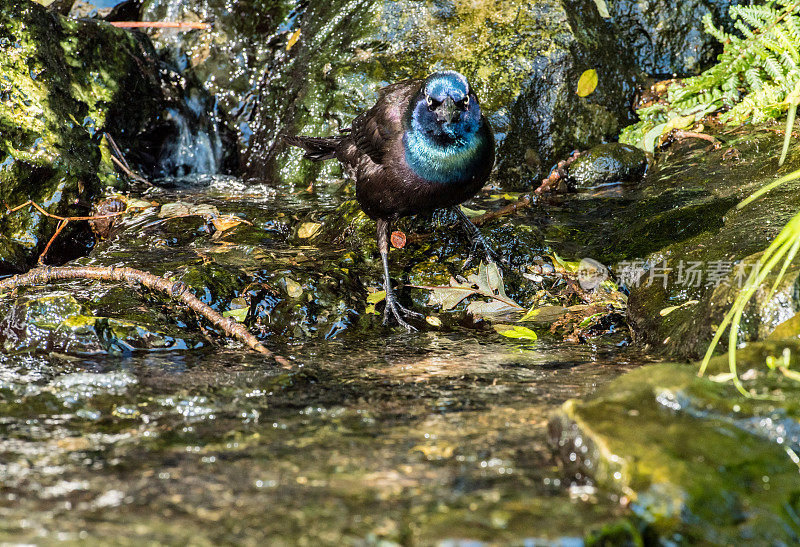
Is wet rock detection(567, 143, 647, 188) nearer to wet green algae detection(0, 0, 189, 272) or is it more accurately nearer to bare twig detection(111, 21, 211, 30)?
wet green algae detection(0, 0, 189, 272)

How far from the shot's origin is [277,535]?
5.65ft

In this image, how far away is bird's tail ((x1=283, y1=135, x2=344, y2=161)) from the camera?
5.71 meters

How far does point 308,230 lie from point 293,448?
132 inches

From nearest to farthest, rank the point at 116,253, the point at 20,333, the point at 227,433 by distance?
the point at 227,433, the point at 20,333, the point at 116,253

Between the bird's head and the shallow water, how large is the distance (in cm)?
144

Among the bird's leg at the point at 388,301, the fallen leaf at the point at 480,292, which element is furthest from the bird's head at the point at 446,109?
the fallen leaf at the point at 480,292

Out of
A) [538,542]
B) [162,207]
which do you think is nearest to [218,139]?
[162,207]

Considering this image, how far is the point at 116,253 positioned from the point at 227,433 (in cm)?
291

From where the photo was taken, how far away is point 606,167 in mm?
6160

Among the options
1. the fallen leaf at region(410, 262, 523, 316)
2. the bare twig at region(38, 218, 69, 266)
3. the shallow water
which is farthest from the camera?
the bare twig at region(38, 218, 69, 266)

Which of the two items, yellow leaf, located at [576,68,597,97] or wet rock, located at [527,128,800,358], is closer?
wet rock, located at [527,128,800,358]

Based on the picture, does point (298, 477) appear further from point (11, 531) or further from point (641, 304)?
point (641, 304)

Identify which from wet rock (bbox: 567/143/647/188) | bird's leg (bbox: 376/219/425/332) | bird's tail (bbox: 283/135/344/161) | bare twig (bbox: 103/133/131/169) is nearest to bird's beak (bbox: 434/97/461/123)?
bird's leg (bbox: 376/219/425/332)

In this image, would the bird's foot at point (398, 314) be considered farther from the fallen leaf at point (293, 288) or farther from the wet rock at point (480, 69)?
the wet rock at point (480, 69)
